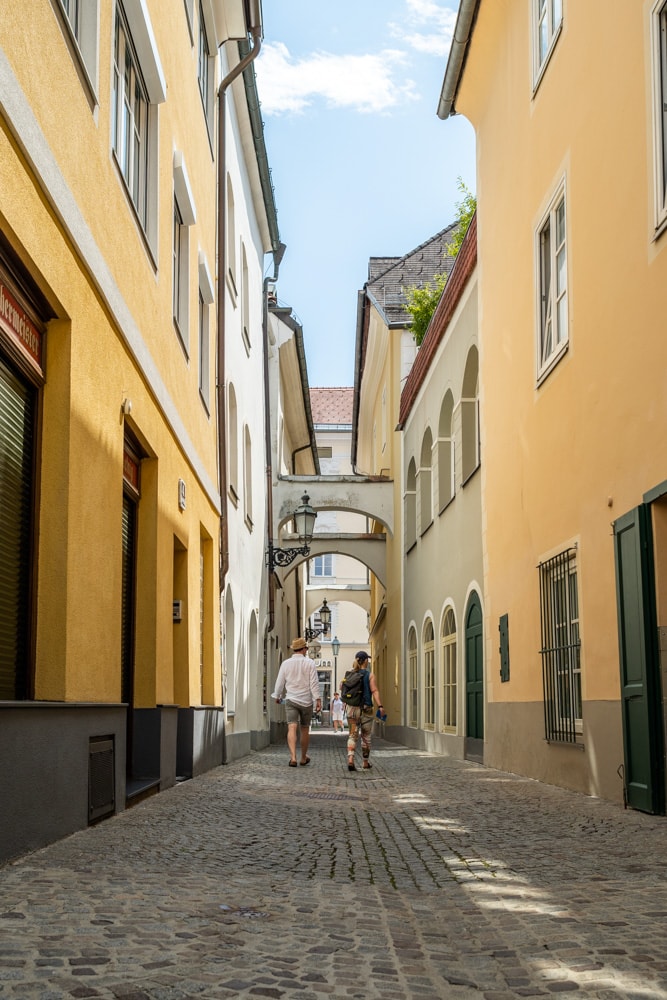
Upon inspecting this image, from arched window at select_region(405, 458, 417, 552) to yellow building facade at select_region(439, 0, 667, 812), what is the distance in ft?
34.3

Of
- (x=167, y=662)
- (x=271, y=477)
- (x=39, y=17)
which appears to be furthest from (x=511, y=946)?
(x=271, y=477)

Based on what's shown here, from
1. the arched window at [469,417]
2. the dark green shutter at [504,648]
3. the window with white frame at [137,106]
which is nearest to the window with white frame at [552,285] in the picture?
the dark green shutter at [504,648]

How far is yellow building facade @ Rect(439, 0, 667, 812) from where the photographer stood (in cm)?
839

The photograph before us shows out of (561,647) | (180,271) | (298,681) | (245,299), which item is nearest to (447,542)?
(245,299)

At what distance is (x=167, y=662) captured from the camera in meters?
Answer: 10.7

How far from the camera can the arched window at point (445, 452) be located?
20.5 m

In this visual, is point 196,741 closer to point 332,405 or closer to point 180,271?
point 180,271

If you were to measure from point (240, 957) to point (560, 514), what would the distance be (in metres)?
7.91

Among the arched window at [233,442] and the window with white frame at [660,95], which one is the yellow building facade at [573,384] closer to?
the window with white frame at [660,95]

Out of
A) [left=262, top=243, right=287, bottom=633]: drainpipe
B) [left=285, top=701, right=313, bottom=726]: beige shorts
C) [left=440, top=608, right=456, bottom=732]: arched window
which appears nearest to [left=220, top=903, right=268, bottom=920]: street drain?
[left=285, top=701, right=313, bottom=726]: beige shorts

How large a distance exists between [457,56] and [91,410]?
10.9 m

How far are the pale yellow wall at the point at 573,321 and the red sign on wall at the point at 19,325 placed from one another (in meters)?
4.03

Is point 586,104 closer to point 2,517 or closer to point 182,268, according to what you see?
point 182,268

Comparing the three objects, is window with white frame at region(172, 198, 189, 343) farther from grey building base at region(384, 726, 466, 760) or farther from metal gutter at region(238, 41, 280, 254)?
grey building base at region(384, 726, 466, 760)
